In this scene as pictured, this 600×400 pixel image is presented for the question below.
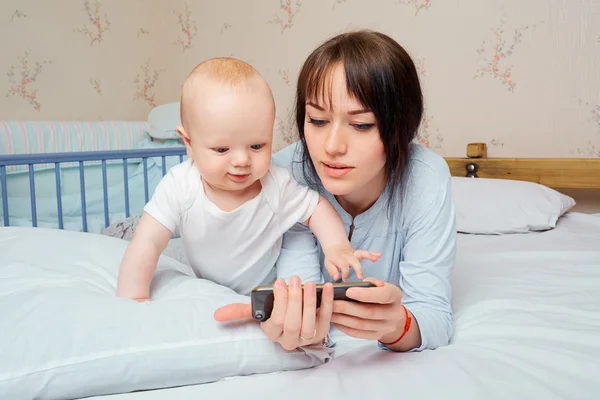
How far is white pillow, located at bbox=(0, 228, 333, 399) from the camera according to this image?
0.60 meters

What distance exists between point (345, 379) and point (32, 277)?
0.61 m

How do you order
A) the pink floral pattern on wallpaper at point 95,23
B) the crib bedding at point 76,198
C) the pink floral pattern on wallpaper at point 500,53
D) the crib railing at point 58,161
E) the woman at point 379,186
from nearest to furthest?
1. the woman at point 379,186
2. the crib railing at point 58,161
3. the pink floral pattern on wallpaper at point 500,53
4. the crib bedding at point 76,198
5. the pink floral pattern on wallpaper at point 95,23

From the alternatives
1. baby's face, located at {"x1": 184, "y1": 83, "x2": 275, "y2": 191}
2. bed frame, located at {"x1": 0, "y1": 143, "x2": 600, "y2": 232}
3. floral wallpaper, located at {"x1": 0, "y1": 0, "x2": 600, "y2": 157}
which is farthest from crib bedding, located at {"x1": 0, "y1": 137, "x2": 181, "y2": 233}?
baby's face, located at {"x1": 184, "y1": 83, "x2": 275, "y2": 191}

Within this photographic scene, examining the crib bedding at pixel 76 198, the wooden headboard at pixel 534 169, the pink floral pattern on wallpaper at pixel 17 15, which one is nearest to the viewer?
the wooden headboard at pixel 534 169

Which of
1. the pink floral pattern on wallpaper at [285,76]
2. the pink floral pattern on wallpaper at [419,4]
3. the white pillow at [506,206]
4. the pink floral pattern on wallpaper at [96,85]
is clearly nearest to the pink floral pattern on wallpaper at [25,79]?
the pink floral pattern on wallpaper at [96,85]

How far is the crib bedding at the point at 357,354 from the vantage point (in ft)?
1.98

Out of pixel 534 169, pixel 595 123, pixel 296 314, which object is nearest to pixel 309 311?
pixel 296 314

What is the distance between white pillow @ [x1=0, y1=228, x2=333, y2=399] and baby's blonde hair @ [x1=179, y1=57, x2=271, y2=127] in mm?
344

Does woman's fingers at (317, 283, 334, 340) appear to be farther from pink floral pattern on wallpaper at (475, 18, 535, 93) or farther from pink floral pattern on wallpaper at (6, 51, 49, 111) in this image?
pink floral pattern on wallpaper at (6, 51, 49, 111)

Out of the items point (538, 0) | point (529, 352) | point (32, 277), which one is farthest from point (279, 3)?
point (529, 352)

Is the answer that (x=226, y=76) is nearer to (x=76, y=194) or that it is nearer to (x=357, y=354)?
(x=357, y=354)

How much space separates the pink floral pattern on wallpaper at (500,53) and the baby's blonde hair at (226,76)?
4.86ft

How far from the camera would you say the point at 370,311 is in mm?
646

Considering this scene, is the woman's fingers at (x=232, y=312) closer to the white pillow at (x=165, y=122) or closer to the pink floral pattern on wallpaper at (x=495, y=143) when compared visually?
the pink floral pattern on wallpaper at (x=495, y=143)
